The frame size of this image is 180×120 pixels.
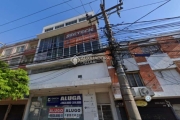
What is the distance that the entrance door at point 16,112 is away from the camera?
32.6ft

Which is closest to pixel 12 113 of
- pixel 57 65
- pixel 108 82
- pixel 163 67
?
pixel 57 65

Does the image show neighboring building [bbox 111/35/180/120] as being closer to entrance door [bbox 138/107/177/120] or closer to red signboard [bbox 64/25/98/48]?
entrance door [bbox 138/107/177/120]

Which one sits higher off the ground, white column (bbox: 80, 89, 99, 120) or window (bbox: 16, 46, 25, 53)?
window (bbox: 16, 46, 25, 53)

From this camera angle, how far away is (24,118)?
916 centimetres

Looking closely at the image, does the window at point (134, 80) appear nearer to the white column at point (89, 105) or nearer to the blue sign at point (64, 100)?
the white column at point (89, 105)

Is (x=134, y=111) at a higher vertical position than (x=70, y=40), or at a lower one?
lower

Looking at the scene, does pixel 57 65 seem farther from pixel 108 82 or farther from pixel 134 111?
pixel 134 111

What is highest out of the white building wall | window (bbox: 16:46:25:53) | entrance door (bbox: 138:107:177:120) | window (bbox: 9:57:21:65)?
window (bbox: 16:46:25:53)

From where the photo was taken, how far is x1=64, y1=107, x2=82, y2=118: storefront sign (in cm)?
830

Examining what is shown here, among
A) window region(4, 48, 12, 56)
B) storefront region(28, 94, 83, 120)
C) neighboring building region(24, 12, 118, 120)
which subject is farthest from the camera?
window region(4, 48, 12, 56)

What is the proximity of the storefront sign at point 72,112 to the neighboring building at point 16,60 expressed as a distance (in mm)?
4865

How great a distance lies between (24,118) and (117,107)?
8958 millimetres

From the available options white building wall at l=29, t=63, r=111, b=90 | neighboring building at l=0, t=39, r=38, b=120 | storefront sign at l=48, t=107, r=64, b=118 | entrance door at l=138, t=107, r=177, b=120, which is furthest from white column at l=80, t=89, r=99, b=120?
neighboring building at l=0, t=39, r=38, b=120

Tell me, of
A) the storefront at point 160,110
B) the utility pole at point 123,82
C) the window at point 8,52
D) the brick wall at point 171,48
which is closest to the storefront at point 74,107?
the storefront at point 160,110
